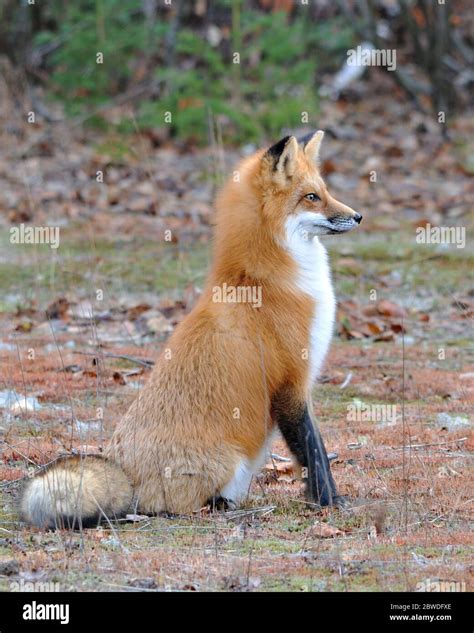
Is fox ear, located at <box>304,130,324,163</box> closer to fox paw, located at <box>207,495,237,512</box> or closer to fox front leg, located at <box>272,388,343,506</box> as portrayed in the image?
fox front leg, located at <box>272,388,343,506</box>

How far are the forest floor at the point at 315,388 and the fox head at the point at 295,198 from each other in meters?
1.42

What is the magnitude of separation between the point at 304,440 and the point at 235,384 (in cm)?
56

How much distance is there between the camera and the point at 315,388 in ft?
31.2

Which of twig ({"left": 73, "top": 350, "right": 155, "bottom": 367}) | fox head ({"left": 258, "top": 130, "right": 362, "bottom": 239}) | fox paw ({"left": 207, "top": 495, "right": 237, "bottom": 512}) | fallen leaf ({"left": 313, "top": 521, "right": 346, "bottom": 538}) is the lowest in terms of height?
fallen leaf ({"left": 313, "top": 521, "right": 346, "bottom": 538})

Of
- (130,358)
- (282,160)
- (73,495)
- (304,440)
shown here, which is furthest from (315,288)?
(130,358)

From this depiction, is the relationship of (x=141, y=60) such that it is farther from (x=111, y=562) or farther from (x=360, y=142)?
(x=111, y=562)

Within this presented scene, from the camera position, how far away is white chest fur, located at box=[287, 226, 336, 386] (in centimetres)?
650

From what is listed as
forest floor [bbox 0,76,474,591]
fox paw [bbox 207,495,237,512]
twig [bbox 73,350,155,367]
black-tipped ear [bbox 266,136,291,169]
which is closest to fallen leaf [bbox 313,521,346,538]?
forest floor [bbox 0,76,474,591]

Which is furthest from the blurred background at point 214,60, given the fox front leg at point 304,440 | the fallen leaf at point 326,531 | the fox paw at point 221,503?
the fallen leaf at point 326,531

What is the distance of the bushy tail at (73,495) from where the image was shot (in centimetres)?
582

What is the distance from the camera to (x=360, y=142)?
2027 centimetres

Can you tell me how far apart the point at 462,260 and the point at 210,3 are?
451 inches

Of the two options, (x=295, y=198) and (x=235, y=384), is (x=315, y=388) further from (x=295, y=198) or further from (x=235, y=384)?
(x=235, y=384)

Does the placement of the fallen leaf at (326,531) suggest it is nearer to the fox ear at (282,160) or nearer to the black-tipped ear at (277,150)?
the fox ear at (282,160)
